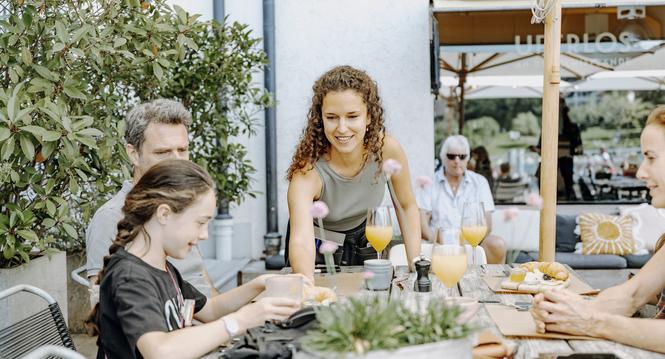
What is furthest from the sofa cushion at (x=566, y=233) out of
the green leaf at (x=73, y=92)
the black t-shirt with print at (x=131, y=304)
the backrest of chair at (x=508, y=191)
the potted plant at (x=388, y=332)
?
the potted plant at (x=388, y=332)

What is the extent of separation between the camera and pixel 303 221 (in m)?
2.59

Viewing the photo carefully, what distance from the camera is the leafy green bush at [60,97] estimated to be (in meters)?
2.74

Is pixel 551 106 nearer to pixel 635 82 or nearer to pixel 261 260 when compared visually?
pixel 261 260

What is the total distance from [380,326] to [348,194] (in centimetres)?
171

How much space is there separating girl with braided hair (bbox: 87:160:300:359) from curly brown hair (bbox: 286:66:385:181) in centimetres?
96

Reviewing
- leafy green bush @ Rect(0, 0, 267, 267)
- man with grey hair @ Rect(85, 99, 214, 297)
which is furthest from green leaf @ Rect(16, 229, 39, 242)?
man with grey hair @ Rect(85, 99, 214, 297)

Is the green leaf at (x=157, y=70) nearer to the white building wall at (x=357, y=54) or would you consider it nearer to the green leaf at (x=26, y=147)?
the green leaf at (x=26, y=147)

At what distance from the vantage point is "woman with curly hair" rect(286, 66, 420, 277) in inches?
106

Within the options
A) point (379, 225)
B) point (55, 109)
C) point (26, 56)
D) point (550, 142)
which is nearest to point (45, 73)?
point (26, 56)

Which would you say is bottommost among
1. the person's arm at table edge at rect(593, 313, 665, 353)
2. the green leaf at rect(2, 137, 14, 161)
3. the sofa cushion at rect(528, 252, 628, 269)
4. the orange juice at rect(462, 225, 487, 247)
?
the sofa cushion at rect(528, 252, 628, 269)

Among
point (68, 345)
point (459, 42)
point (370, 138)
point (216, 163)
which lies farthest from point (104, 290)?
point (459, 42)

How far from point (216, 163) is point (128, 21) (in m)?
1.76

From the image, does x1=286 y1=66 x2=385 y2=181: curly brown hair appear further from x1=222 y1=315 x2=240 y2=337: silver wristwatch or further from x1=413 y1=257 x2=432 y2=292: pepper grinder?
x1=222 y1=315 x2=240 y2=337: silver wristwatch

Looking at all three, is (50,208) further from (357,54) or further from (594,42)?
(594,42)
